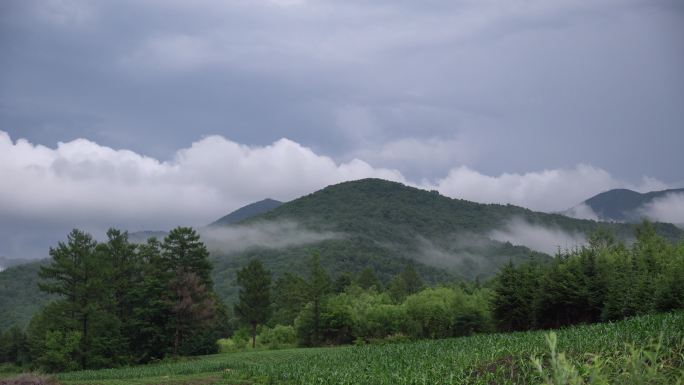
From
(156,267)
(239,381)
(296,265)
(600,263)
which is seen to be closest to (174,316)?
(156,267)

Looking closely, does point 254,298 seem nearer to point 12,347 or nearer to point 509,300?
point 509,300

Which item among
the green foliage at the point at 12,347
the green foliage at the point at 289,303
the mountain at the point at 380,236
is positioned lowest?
the green foliage at the point at 12,347

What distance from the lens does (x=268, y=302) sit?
67250mm

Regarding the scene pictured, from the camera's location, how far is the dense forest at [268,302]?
37.8 metres

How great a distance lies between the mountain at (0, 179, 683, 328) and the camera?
431 ft

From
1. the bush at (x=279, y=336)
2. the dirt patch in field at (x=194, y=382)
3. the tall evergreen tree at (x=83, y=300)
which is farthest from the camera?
the bush at (x=279, y=336)

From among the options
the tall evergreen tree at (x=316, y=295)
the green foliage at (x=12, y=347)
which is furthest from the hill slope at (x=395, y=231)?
the tall evergreen tree at (x=316, y=295)

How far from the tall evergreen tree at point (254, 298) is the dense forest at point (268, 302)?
13 cm

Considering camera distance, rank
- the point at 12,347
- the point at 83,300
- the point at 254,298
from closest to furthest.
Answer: the point at 83,300, the point at 254,298, the point at 12,347

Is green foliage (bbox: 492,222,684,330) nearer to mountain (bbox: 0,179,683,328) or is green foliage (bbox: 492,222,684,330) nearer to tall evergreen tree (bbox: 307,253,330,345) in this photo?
tall evergreen tree (bbox: 307,253,330,345)

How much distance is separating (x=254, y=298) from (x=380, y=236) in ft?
303

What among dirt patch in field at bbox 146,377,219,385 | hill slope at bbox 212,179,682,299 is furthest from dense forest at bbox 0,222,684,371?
hill slope at bbox 212,179,682,299

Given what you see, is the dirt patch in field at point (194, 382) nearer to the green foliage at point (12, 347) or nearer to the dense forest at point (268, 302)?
the dense forest at point (268, 302)

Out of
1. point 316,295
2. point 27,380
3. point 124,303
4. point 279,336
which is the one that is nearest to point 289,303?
point 279,336
